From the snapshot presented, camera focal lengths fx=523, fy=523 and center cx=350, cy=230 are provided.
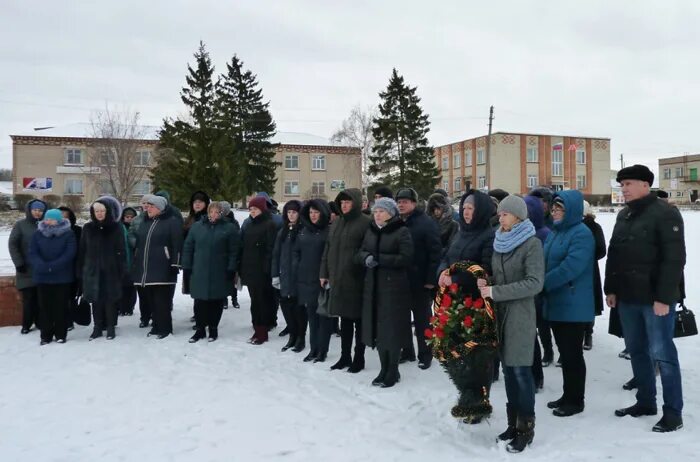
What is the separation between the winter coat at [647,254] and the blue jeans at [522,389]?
1.21 meters

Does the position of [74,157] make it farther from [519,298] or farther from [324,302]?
[519,298]

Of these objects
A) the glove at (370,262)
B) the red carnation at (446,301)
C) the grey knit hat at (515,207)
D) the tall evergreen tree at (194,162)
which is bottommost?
the red carnation at (446,301)

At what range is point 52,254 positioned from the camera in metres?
7.48

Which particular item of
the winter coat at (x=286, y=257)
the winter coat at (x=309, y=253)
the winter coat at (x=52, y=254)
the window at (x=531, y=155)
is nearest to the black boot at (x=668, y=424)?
the winter coat at (x=309, y=253)

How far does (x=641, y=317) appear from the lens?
4.42 metres

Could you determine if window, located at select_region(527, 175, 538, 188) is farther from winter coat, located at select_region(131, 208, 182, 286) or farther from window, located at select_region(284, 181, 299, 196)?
winter coat, located at select_region(131, 208, 182, 286)

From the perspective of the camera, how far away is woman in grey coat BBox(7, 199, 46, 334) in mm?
7840

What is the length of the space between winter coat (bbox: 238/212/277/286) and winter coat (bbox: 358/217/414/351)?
7.77 ft

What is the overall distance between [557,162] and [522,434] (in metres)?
58.5

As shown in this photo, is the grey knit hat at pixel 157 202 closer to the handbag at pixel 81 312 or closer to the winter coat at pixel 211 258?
the winter coat at pixel 211 258

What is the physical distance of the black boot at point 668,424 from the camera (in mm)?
4117

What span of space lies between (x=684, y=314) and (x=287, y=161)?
170 feet

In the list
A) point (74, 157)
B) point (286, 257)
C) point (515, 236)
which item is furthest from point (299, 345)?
point (74, 157)

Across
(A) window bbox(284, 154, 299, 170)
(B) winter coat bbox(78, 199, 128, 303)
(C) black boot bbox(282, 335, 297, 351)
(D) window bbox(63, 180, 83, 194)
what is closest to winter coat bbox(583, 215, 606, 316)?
(C) black boot bbox(282, 335, 297, 351)
